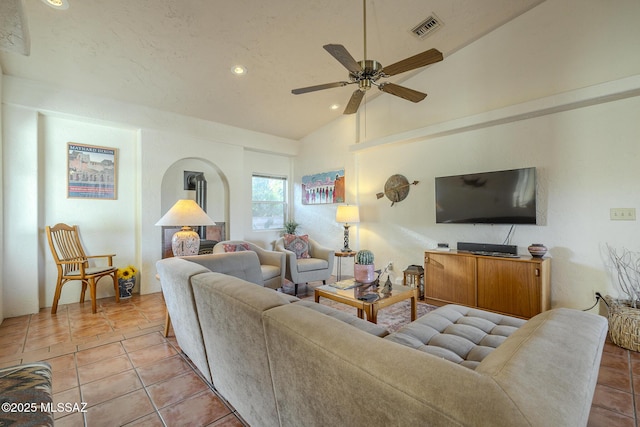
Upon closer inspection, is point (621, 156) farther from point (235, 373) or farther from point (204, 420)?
point (204, 420)

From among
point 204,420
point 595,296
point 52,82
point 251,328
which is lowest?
point 204,420

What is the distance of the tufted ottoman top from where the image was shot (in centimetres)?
131

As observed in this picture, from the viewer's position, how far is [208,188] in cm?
495

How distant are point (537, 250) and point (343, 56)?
2.67 m

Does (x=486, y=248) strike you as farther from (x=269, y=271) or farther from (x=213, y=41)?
(x=213, y=41)

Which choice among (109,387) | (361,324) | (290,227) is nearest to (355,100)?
(361,324)

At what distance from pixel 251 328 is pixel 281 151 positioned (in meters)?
4.73

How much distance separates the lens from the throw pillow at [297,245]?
169 inches

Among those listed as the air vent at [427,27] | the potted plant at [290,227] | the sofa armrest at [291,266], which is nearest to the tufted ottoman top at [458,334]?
the sofa armrest at [291,266]

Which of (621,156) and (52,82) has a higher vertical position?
(52,82)

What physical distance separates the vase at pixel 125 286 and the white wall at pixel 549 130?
3.78 m

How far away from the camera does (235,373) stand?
4.46 ft

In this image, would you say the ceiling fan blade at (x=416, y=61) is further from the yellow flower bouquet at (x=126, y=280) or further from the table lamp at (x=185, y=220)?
the yellow flower bouquet at (x=126, y=280)

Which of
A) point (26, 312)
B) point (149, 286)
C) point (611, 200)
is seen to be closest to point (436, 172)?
point (611, 200)
